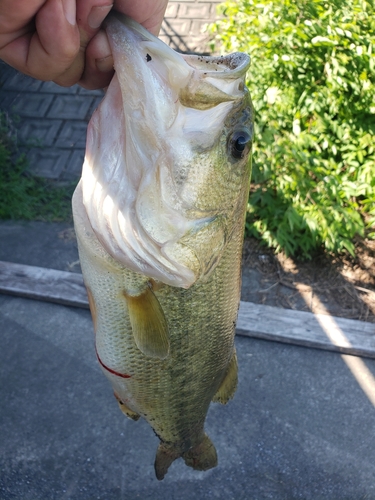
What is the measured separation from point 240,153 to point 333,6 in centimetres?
310

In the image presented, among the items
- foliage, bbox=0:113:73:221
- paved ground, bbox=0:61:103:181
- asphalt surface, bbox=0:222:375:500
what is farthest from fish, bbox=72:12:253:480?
paved ground, bbox=0:61:103:181

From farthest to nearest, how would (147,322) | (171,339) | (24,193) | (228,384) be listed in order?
(24,193)
(228,384)
(171,339)
(147,322)

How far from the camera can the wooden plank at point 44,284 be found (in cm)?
369

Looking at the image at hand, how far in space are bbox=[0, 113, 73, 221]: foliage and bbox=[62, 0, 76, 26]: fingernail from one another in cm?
351

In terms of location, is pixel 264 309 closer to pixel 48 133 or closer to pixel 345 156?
pixel 345 156

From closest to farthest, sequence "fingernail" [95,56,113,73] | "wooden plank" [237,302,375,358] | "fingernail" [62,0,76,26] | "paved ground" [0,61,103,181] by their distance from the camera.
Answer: "fingernail" [62,0,76,26] < "fingernail" [95,56,113,73] < "wooden plank" [237,302,375,358] < "paved ground" [0,61,103,181]

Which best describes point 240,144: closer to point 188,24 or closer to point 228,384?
point 228,384

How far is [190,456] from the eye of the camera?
1878 millimetres

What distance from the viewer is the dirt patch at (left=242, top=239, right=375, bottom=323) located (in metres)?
3.69

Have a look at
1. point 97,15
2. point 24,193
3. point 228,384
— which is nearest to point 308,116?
point 24,193

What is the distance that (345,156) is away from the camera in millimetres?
3836

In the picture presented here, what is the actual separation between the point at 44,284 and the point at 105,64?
2.77m

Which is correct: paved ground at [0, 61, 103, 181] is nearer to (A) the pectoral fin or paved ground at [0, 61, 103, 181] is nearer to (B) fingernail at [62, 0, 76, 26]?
(A) the pectoral fin

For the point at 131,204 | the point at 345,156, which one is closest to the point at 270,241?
the point at 345,156
